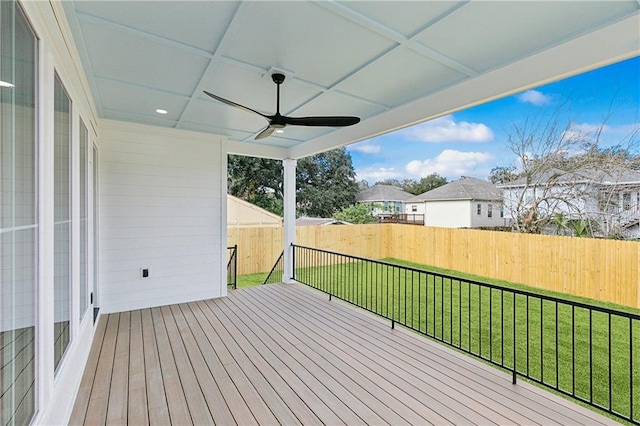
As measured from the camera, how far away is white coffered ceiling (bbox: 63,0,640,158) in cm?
190

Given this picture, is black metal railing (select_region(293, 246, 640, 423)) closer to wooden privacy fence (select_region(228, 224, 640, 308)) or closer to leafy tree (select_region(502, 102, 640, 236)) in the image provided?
wooden privacy fence (select_region(228, 224, 640, 308))

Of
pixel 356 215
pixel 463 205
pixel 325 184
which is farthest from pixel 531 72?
pixel 325 184

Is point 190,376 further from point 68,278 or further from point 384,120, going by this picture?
point 384,120

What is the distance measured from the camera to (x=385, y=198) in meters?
18.1

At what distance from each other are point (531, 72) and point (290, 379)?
3283mm

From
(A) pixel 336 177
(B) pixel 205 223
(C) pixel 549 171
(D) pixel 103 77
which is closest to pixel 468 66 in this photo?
(D) pixel 103 77

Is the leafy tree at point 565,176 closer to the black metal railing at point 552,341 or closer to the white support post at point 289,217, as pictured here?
the black metal railing at point 552,341

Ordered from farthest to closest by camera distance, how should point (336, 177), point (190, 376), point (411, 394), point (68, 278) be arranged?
point (336, 177), point (190, 376), point (411, 394), point (68, 278)

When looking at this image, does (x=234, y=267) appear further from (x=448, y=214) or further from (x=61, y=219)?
(x=448, y=214)

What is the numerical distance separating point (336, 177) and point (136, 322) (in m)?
14.1

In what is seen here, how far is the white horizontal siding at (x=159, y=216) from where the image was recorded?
13.6 ft

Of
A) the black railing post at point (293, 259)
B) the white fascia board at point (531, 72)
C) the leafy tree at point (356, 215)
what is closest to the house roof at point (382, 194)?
the leafy tree at point (356, 215)

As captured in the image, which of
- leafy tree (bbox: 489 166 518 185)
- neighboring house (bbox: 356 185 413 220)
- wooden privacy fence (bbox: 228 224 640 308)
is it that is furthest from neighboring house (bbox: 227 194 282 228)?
neighboring house (bbox: 356 185 413 220)

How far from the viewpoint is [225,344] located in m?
3.18
